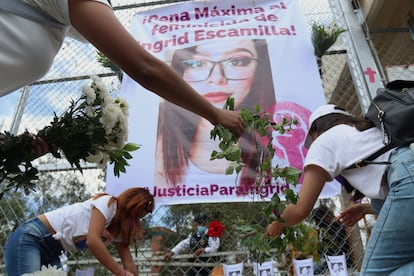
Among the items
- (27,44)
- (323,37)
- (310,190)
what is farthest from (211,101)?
(27,44)

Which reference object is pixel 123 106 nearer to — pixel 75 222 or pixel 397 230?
pixel 75 222

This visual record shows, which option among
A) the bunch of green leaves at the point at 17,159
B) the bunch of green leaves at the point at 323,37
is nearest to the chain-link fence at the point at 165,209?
the bunch of green leaves at the point at 323,37

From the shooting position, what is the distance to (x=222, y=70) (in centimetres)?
324

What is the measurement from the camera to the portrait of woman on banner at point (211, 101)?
2832 millimetres

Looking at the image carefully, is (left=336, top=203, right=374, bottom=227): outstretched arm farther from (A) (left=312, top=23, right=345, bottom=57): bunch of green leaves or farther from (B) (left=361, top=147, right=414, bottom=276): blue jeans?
(A) (left=312, top=23, right=345, bottom=57): bunch of green leaves

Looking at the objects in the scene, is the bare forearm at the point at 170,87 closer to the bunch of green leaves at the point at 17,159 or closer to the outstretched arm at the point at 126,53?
the outstretched arm at the point at 126,53

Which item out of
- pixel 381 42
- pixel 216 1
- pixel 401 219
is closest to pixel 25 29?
pixel 401 219

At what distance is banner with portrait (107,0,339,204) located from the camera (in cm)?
281

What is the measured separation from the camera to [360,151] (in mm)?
1524

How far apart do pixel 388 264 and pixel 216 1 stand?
303 cm

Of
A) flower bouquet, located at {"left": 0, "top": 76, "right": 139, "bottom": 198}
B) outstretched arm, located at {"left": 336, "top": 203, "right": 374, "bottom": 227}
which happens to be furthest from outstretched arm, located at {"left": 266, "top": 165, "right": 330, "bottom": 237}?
flower bouquet, located at {"left": 0, "top": 76, "right": 139, "bottom": 198}

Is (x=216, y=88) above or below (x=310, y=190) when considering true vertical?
above

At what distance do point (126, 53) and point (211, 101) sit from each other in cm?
208

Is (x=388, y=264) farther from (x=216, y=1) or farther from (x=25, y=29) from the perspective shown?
(x=216, y=1)
